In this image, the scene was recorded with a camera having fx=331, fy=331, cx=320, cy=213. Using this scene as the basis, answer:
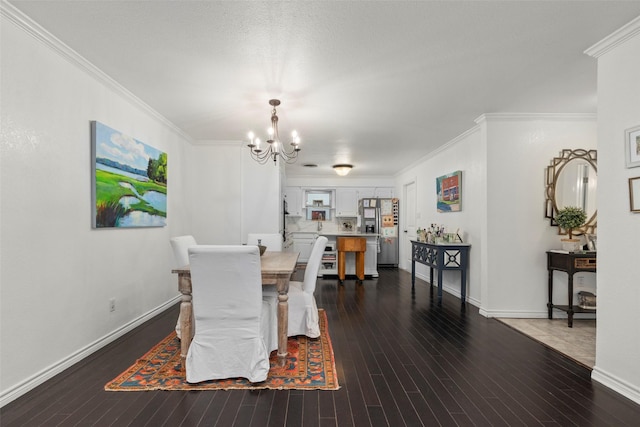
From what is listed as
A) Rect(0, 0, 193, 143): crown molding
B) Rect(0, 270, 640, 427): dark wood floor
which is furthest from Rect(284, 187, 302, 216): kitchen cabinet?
Rect(0, 270, 640, 427): dark wood floor

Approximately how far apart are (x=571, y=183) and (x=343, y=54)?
3.18m

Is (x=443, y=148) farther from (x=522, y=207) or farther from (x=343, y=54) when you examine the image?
(x=343, y=54)

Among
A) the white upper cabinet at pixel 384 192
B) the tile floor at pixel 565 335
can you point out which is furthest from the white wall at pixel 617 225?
the white upper cabinet at pixel 384 192

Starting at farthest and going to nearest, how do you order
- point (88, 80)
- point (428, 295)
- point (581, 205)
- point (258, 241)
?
point (428, 295)
point (258, 241)
point (581, 205)
point (88, 80)

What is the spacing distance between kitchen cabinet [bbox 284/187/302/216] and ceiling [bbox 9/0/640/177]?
483cm

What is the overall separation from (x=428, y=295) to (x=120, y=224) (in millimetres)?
4197

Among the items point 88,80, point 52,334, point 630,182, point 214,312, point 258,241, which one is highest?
point 88,80

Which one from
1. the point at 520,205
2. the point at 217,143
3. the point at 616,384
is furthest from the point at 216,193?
the point at 616,384

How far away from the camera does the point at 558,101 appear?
348 centimetres

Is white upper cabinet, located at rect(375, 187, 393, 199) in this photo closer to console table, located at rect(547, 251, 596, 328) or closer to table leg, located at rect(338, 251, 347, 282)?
table leg, located at rect(338, 251, 347, 282)

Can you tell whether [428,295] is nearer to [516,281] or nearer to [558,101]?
[516,281]

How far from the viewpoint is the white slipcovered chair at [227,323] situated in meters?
2.21

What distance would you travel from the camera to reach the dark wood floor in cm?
188

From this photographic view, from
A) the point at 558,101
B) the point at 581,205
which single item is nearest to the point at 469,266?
the point at 581,205
